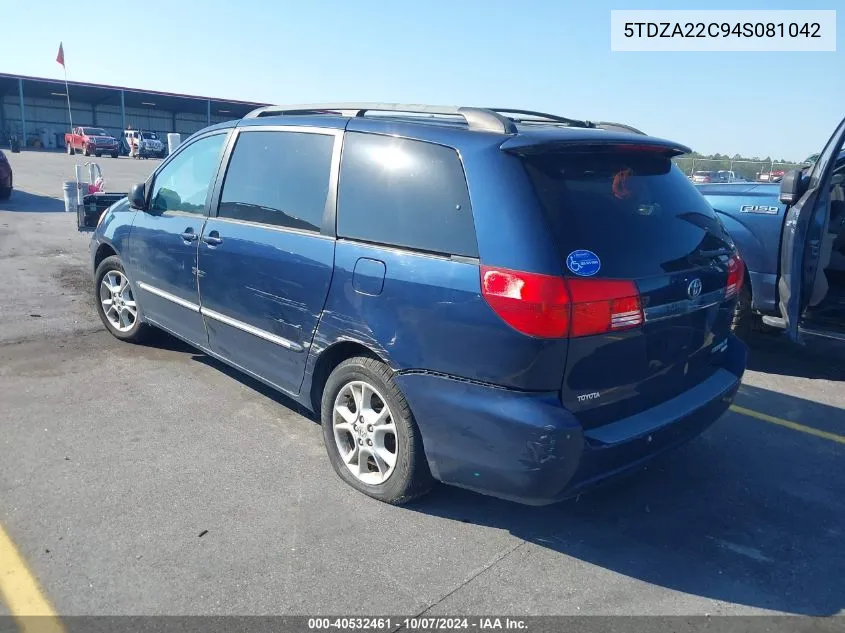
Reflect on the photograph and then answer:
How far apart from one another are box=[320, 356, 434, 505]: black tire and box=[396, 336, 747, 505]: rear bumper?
84mm

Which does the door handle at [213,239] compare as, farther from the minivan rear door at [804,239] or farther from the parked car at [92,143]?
the parked car at [92,143]

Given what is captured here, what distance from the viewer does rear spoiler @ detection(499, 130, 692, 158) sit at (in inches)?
111

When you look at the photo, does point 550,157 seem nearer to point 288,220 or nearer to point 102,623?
point 288,220

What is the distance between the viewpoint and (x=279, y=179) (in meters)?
3.85

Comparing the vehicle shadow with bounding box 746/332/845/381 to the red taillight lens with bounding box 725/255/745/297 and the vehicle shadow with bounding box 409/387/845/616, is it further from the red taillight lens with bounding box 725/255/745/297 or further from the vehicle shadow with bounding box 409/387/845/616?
the red taillight lens with bounding box 725/255/745/297

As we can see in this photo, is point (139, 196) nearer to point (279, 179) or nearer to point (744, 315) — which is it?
point (279, 179)

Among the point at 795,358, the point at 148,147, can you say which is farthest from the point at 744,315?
the point at 148,147

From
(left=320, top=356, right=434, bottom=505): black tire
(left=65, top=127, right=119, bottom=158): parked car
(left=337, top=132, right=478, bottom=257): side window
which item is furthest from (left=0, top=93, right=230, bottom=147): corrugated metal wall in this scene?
(left=320, top=356, right=434, bottom=505): black tire

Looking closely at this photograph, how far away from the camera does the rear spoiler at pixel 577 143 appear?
283cm

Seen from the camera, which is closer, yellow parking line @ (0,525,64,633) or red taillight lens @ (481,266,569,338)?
yellow parking line @ (0,525,64,633)

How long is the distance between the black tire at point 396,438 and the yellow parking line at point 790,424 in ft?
8.85

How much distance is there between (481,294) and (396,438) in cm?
88

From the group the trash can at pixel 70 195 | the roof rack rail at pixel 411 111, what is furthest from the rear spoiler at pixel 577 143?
the trash can at pixel 70 195

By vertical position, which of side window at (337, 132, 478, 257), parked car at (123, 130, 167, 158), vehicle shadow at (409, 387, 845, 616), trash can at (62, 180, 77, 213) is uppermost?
parked car at (123, 130, 167, 158)
